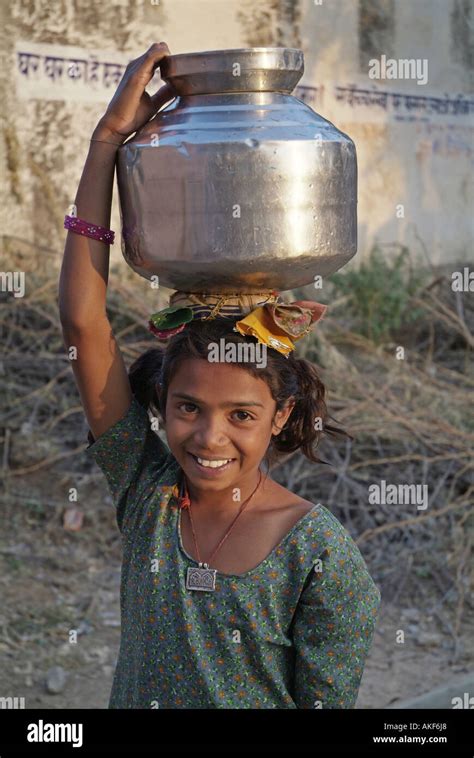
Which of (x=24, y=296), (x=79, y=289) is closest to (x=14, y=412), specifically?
(x=24, y=296)

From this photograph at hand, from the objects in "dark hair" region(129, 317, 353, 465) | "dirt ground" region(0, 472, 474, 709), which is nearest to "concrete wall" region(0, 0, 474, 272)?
"dirt ground" region(0, 472, 474, 709)

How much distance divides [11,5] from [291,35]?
1.44 meters

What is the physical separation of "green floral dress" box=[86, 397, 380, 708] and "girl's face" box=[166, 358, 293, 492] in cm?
16

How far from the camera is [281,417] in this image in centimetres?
207

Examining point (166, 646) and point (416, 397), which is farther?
point (416, 397)

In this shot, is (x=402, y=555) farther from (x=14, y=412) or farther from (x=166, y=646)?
(x=166, y=646)

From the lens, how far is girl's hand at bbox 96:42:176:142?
1.78m

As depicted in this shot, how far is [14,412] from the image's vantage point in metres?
5.26

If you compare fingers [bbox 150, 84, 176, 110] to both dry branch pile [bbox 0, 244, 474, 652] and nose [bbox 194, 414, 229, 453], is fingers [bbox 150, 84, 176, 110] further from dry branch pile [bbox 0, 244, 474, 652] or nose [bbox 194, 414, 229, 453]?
dry branch pile [bbox 0, 244, 474, 652]

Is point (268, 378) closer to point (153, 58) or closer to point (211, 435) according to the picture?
point (211, 435)

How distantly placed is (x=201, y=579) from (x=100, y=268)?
582 mm

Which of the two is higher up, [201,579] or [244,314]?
[244,314]
